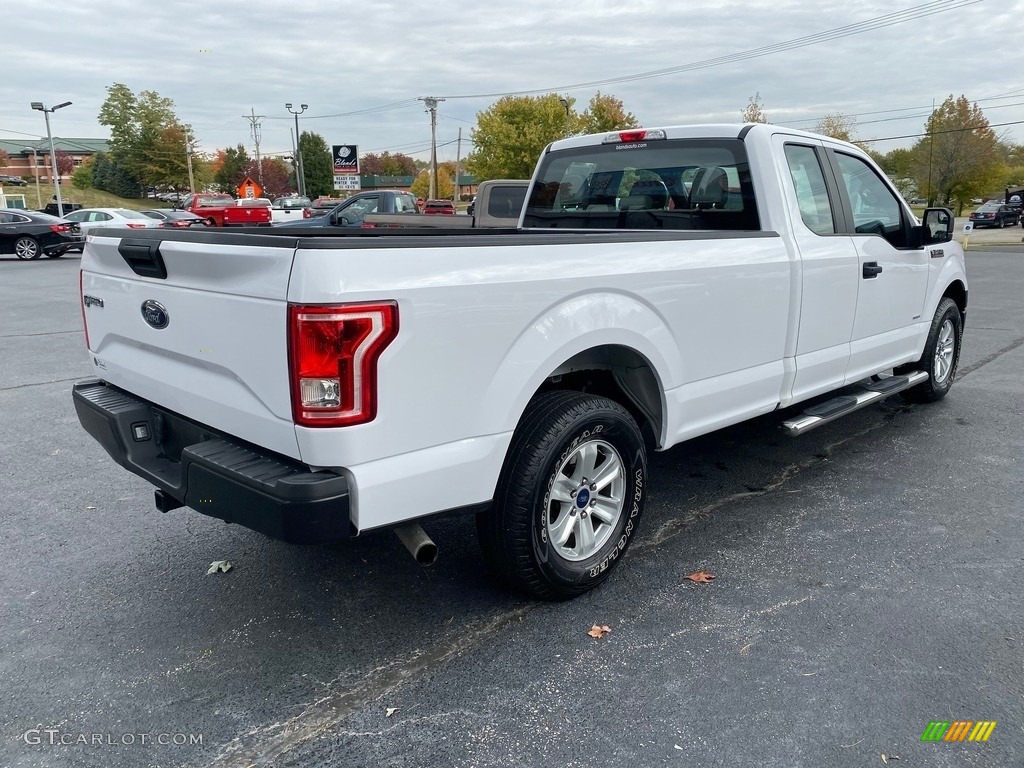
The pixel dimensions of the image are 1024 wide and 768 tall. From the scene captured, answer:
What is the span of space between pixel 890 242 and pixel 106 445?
465 cm

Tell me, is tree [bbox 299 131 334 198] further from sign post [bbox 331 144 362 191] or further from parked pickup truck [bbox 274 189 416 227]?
parked pickup truck [bbox 274 189 416 227]

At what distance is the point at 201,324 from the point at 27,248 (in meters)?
23.8

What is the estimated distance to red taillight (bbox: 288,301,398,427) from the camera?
7.73 ft

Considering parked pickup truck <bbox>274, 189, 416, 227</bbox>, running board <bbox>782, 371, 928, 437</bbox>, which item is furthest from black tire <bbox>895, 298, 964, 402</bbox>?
parked pickup truck <bbox>274, 189, 416, 227</bbox>

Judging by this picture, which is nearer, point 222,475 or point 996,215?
point 222,475

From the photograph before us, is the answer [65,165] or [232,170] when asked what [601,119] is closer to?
A: [232,170]

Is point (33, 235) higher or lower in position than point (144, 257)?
lower

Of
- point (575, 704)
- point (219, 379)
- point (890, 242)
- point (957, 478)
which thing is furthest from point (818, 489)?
point (219, 379)

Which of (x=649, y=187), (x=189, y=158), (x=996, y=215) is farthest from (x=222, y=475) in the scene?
(x=189, y=158)

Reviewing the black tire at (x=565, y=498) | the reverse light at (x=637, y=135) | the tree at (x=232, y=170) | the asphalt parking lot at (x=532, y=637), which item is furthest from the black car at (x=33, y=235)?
the tree at (x=232, y=170)

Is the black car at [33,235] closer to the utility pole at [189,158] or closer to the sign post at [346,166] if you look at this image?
the sign post at [346,166]

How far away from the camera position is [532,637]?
3.06 m

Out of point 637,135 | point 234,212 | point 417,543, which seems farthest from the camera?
point 234,212

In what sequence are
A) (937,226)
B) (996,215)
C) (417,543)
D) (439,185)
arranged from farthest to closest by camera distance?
1. (439,185)
2. (996,215)
3. (937,226)
4. (417,543)
